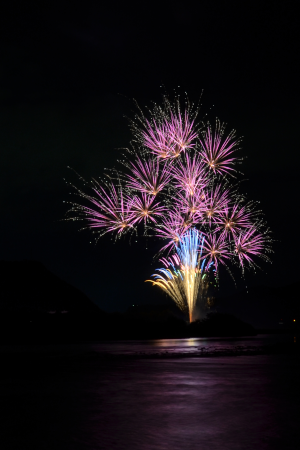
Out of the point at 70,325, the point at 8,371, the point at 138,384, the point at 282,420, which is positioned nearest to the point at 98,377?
the point at 138,384

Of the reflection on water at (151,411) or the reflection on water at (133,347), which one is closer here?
the reflection on water at (151,411)

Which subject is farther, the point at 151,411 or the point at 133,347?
the point at 133,347

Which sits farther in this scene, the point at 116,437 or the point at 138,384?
the point at 138,384

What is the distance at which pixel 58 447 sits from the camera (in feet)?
25.0

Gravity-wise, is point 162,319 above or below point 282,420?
above

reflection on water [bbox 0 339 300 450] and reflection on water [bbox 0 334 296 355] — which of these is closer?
reflection on water [bbox 0 339 300 450]

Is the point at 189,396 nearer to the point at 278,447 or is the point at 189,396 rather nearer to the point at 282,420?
the point at 282,420

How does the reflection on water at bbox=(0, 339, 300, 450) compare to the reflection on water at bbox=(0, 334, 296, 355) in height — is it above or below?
below

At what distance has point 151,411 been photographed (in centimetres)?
1053

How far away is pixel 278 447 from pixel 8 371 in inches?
565

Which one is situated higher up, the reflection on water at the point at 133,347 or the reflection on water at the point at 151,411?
the reflection on water at the point at 133,347

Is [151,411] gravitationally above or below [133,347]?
below

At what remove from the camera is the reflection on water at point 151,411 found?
7.97 metres

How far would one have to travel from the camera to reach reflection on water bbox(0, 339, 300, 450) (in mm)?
7969
